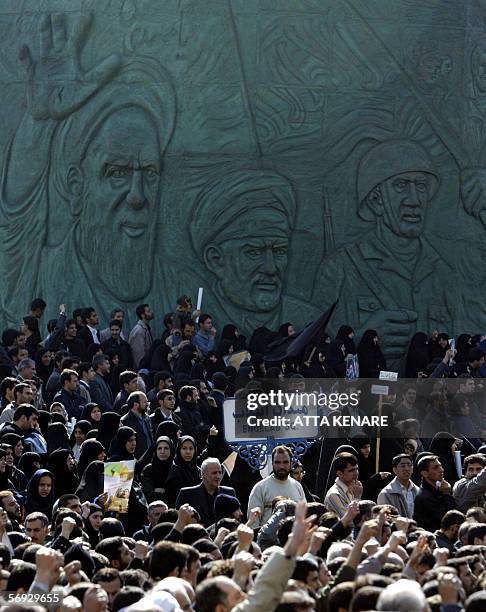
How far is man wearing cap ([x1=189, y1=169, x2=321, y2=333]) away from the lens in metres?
25.0

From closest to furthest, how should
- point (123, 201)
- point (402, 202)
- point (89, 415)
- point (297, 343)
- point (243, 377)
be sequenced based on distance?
point (89, 415) → point (243, 377) → point (297, 343) → point (123, 201) → point (402, 202)

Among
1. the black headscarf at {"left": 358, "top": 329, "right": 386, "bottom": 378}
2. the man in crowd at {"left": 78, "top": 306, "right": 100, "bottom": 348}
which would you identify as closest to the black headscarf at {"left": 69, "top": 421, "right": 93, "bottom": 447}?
the man in crowd at {"left": 78, "top": 306, "right": 100, "bottom": 348}

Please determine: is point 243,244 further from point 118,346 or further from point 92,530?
point 92,530

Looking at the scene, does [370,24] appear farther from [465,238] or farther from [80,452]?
[80,452]

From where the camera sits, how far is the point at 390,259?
25672 mm

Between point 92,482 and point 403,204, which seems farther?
point 403,204

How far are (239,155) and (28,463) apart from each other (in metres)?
12.3

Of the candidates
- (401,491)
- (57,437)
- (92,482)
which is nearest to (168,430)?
(57,437)

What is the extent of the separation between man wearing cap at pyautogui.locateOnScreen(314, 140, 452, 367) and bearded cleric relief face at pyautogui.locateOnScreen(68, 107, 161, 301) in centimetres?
255

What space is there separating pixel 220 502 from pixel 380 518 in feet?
8.73

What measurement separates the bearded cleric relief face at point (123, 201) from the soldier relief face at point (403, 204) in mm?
3250

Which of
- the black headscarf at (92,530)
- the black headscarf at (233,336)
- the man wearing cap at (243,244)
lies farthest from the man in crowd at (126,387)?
the man wearing cap at (243,244)

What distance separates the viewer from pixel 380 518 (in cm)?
961

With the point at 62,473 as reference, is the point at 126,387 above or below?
above
